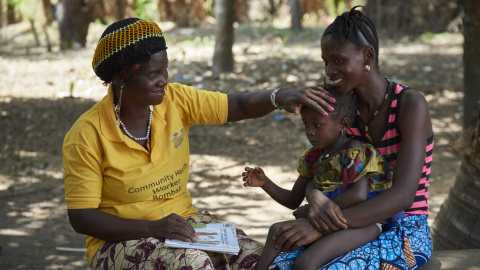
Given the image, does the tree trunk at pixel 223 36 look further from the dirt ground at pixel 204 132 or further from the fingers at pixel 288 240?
the fingers at pixel 288 240

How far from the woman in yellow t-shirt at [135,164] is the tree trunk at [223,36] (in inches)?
243

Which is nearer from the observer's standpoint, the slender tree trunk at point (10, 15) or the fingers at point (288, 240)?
the fingers at point (288, 240)

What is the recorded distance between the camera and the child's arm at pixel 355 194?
2.44m

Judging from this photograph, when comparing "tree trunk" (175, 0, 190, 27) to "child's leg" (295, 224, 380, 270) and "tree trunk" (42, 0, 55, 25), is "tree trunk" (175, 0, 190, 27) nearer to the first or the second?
"tree trunk" (42, 0, 55, 25)

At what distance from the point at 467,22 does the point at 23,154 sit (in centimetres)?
528

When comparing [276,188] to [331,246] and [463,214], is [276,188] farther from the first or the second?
[463,214]

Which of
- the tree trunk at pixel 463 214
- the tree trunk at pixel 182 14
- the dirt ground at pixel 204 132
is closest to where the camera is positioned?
the tree trunk at pixel 463 214

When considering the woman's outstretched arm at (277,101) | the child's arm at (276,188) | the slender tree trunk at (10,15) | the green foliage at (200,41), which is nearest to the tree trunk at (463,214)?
the child's arm at (276,188)

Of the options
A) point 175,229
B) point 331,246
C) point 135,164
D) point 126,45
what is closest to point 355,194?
point 331,246

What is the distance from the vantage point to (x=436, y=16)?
13.7m

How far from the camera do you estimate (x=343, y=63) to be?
2518mm

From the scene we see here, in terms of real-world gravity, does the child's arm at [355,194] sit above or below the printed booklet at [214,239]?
above

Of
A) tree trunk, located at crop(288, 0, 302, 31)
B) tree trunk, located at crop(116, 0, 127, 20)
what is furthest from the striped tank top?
tree trunk, located at crop(116, 0, 127, 20)

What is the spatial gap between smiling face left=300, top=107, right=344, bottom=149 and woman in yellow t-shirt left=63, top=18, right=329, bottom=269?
0.06 metres
